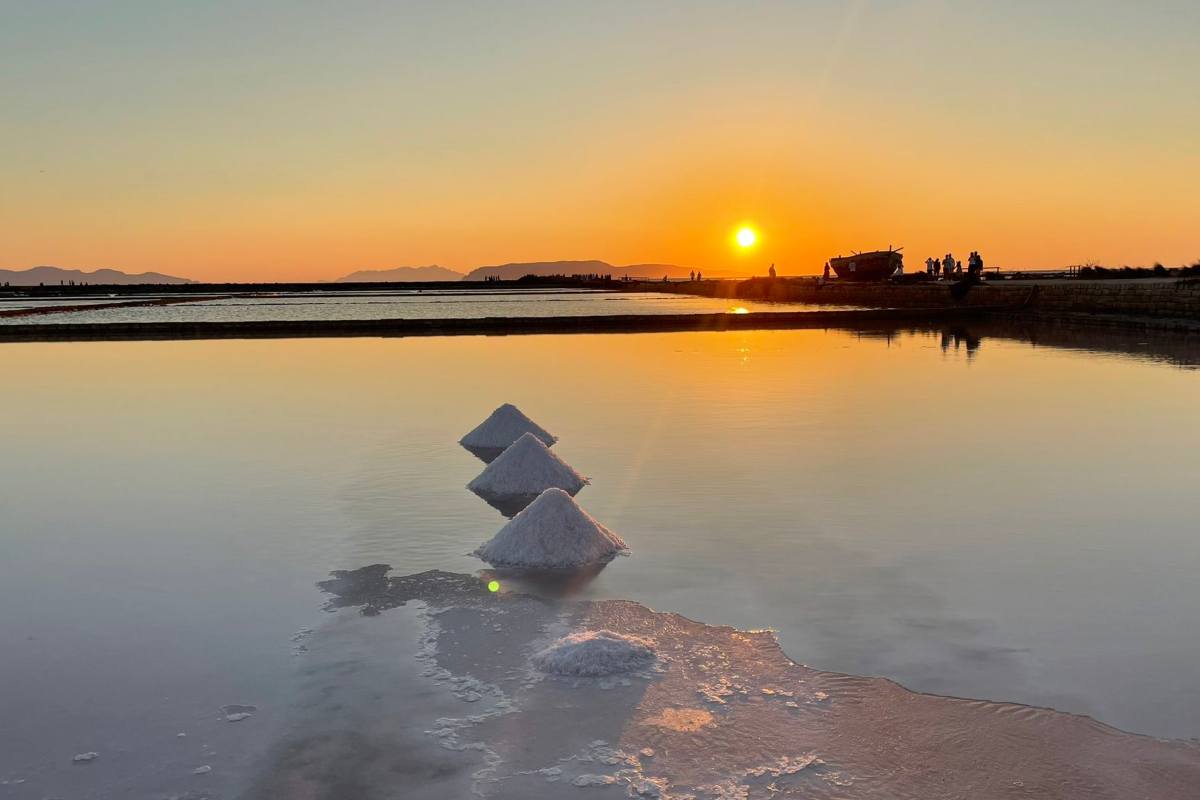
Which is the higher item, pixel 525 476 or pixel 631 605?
pixel 525 476

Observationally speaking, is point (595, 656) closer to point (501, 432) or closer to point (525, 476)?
point (525, 476)

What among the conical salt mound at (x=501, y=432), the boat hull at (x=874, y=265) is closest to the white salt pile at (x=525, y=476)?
the conical salt mound at (x=501, y=432)

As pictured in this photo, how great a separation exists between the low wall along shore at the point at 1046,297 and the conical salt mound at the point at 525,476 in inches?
823

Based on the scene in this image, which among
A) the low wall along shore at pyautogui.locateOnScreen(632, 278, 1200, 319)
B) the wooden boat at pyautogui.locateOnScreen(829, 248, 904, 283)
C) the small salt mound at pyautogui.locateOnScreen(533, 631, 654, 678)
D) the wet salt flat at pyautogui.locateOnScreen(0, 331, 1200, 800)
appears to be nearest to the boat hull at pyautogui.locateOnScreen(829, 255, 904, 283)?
the wooden boat at pyautogui.locateOnScreen(829, 248, 904, 283)

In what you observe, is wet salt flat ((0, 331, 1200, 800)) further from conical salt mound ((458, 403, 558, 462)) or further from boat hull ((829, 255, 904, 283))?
boat hull ((829, 255, 904, 283))

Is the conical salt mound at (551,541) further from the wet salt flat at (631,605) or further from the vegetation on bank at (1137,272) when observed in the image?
the vegetation on bank at (1137,272)

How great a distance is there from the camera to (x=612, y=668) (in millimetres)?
4320

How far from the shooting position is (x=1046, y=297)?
97.2ft

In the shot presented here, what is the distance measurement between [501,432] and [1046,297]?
24816 mm

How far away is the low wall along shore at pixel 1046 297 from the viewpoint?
78.8 ft

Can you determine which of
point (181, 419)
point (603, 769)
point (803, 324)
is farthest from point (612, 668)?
point (803, 324)

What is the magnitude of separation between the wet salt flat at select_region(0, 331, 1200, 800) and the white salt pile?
0.85ft

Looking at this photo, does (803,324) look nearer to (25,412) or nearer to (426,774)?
Answer: (25,412)

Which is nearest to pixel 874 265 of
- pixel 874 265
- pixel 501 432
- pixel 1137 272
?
pixel 874 265
